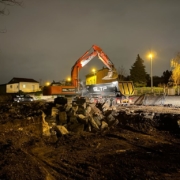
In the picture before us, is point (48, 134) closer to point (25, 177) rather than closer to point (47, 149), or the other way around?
point (47, 149)

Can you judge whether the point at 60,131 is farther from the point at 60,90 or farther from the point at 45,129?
the point at 60,90

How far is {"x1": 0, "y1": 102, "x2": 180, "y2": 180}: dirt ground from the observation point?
644 centimetres

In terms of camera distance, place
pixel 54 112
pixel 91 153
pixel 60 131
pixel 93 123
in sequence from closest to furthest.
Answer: pixel 91 153
pixel 60 131
pixel 93 123
pixel 54 112

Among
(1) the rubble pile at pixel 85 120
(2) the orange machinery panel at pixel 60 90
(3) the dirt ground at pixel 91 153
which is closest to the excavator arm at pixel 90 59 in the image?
(2) the orange machinery panel at pixel 60 90

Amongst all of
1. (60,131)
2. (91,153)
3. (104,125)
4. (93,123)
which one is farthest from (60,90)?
(91,153)

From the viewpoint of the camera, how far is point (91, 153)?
345 inches

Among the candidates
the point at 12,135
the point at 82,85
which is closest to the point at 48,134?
the point at 12,135

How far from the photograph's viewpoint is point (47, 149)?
9.58 m

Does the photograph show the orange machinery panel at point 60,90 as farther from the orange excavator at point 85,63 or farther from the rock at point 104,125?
the rock at point 104,125

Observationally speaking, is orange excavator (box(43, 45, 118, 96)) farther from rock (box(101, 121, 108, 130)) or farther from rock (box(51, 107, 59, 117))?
rock (box(101, 121, 108, 130))

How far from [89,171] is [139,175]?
56.9 inches

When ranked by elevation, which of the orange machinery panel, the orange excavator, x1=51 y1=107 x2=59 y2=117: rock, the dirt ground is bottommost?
the dirt ground

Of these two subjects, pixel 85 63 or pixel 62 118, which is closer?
pixel 62 118

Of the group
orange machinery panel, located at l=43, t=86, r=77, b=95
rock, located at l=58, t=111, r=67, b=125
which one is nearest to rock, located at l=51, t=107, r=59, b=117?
rock, located at l=58, t=111, r=67, b=125
